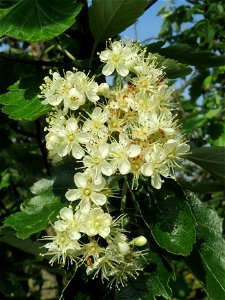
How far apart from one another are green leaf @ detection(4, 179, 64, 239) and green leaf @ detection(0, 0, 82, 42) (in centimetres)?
38

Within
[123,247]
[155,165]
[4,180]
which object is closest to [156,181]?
[155,165]

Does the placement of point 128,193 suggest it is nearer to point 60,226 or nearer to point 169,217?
point 169,217

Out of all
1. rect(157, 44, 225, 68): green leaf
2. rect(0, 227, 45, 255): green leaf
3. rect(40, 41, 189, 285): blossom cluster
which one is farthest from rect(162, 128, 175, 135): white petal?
rect(0, 227, 45, 255): green leaf

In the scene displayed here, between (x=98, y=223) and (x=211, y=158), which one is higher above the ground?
(x=98, y=223)

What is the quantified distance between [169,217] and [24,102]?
0.43 metres

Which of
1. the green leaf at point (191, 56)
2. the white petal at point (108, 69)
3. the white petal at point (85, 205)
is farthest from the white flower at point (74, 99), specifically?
the green leaf at point (191, 56)

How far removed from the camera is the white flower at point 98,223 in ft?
3.29

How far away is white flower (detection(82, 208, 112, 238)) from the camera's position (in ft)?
3.29

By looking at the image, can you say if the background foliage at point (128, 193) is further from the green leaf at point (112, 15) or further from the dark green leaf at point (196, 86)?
the dark green leaf at point (196, 86)

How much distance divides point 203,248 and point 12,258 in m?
1.27

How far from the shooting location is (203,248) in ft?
Answer: 4.09

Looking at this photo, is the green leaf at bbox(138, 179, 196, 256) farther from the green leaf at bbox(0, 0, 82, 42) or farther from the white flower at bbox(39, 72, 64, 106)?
the green leaf at bbox(0, 0, 82, 42)

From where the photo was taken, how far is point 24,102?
1229mm

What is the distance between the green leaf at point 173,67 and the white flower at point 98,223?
16.6 inches
